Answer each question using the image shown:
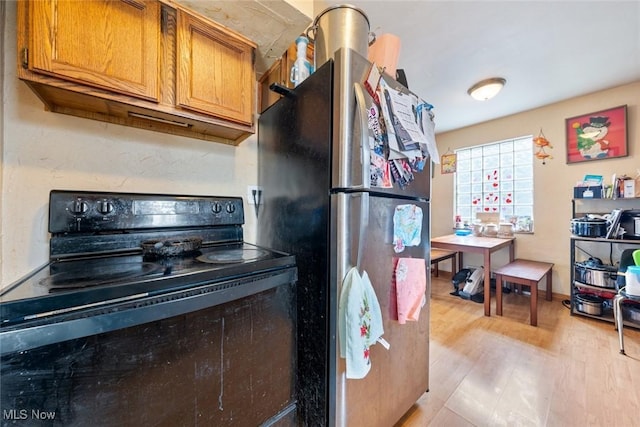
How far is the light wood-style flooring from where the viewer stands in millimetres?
1319

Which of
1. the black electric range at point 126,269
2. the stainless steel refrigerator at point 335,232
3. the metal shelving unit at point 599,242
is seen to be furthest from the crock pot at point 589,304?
the black electric range at point 126,269

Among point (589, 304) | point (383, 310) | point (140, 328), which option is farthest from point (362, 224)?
point (589, 304)

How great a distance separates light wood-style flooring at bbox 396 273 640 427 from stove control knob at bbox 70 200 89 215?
1.85 metres

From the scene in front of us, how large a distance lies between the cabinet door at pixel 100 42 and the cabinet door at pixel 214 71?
3.8 inches

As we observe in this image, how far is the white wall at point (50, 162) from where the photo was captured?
0.88 m

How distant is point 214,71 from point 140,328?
41.7 inches

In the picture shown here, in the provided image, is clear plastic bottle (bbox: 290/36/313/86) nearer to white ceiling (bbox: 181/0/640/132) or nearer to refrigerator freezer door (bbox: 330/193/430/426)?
white ceiling (bbox: 181/0/640/132)

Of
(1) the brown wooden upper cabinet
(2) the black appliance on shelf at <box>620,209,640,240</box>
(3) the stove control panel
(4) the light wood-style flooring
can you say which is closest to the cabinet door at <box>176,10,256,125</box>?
(1) the brown wooden upper cabinet

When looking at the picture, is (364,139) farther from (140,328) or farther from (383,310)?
(140,328)

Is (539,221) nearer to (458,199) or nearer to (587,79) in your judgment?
(458,199)

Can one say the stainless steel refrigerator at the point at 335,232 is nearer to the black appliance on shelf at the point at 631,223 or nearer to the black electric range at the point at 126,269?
the black electric range at the point at 126,269

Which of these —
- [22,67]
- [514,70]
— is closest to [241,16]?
[22,67]

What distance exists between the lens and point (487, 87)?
8.39 feet

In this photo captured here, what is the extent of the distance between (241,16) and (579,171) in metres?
4.12
